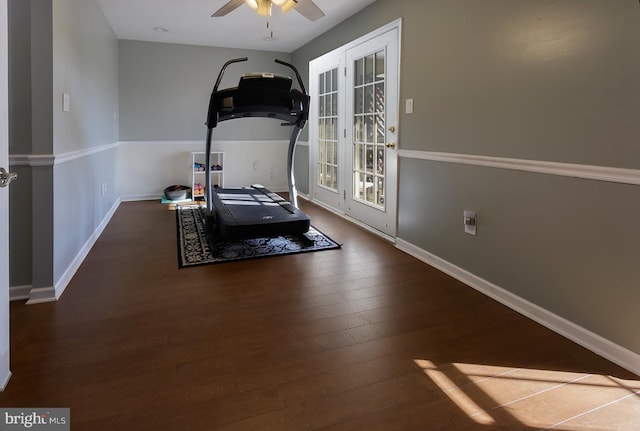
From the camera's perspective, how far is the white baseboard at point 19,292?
97.8 inches

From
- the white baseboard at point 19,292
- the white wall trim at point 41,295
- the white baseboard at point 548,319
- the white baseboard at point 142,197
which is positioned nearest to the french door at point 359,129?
the white baseboard at point 548,319

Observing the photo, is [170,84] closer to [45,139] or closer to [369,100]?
[369,100]

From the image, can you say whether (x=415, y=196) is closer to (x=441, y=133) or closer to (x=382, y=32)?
(x=441, y=133)

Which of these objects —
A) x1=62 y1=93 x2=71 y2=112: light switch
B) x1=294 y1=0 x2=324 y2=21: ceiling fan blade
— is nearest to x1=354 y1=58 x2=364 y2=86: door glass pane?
x1=294 y1=0 x2=324 y2=21: ceiling fan blade

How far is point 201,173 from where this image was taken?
246 inches

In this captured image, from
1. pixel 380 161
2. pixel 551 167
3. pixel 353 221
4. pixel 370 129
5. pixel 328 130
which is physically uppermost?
pixel 328 130

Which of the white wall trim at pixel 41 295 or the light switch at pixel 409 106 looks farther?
the light switch at pixel 409 106

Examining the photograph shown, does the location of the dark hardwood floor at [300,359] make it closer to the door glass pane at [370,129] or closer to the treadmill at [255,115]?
the treadmill at [255,115]

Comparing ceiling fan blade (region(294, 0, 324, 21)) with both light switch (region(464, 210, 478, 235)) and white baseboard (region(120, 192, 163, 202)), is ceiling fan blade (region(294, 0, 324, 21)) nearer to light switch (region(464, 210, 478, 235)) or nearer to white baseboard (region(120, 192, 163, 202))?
light switch (region(464, 210, 478, 235))

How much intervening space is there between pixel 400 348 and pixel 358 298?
24.4 inches

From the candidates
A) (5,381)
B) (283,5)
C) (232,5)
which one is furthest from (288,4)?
(5,381)

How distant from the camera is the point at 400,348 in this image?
200 cm

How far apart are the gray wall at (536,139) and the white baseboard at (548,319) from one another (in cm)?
3

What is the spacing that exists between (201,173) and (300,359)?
15.9ft
